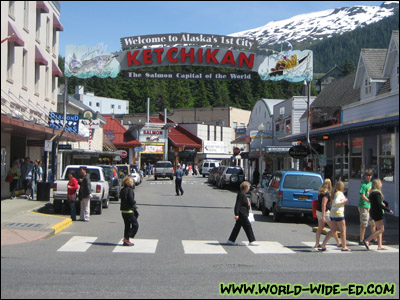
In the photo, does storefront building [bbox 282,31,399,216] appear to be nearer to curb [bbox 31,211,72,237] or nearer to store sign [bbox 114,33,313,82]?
store sign [bbox 114,33,313,82]

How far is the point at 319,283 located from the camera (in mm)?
7270

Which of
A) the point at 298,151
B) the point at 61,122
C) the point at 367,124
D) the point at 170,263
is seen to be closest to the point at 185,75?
the point at 298,151

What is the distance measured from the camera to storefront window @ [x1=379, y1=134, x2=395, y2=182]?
2031 centimetres

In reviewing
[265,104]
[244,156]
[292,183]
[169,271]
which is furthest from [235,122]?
[169,271]

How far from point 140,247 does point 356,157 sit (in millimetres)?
15748

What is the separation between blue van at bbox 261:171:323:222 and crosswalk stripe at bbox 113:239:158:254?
6.21 meters

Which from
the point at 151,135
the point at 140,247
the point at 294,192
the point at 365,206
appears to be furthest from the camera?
the point at 151,135

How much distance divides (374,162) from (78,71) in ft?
46.9

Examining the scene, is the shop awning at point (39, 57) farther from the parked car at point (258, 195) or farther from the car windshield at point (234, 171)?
the car windshield at point (234, 171)

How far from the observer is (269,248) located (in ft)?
39.1

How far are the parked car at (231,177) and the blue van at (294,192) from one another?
19625mm

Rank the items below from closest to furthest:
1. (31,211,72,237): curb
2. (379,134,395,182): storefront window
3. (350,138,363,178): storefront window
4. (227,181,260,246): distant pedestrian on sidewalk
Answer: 1. (227,181,260,246): distant pedestrian on sidewalk
2. (31,211,72,237): curb
3. (379,134,395,182): storefront window
4. (350,138,363,178): storefront window

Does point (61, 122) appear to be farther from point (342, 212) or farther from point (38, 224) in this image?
point (342, 212)

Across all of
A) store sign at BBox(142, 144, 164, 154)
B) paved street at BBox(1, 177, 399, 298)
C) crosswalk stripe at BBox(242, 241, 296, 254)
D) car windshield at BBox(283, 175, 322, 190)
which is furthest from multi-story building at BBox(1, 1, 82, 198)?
store sign at BBox(142, 144, 164, 154)
